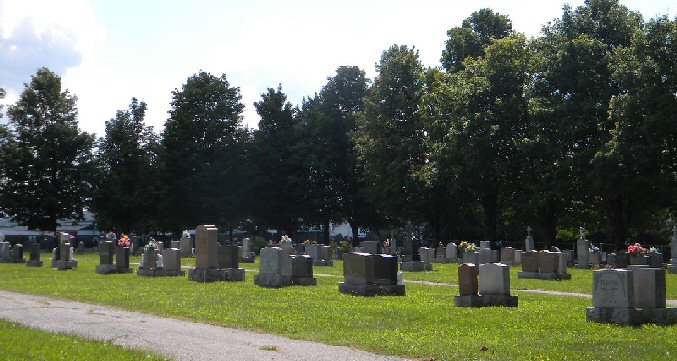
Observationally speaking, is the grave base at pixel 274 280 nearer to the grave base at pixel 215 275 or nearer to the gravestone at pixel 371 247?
the grave base at pixel 215 275

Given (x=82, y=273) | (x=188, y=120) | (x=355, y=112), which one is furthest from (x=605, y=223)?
(x=82, y=273)

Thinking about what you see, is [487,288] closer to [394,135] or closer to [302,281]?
[302,281]

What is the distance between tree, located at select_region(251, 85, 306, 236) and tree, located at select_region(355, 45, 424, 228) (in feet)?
27.8

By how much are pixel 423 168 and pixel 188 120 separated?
76.1 ft

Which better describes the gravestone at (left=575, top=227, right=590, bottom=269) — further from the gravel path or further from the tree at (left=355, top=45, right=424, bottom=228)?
the gravel path

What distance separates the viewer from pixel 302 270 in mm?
23047

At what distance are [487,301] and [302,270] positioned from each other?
24.7ft

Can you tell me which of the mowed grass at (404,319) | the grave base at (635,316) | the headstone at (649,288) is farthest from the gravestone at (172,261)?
the headstone at (649,288)

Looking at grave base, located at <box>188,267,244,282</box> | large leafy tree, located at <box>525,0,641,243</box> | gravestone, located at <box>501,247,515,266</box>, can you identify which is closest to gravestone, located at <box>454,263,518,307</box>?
grave base, located at <box>188,267,244,282</box>

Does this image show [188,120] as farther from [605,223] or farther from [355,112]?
[605,223]

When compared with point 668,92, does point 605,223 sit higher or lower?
lower

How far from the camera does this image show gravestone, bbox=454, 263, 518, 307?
1672 centimetres

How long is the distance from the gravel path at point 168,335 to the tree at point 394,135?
3630 cm

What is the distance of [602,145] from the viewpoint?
127 feet
